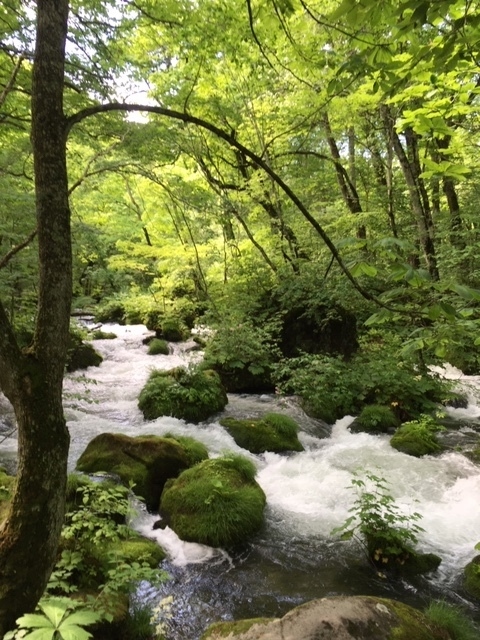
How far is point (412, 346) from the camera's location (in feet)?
6.16

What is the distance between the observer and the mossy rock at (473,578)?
13.2ft

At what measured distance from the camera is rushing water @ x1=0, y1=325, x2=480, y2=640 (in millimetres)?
4000

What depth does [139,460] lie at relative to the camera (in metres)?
5.88

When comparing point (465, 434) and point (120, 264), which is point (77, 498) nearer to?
point (465, 434)

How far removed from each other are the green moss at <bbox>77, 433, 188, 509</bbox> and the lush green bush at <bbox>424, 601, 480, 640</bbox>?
3.51 m

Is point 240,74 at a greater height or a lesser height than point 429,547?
greater

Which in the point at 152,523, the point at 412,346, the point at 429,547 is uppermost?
the point at 412,346

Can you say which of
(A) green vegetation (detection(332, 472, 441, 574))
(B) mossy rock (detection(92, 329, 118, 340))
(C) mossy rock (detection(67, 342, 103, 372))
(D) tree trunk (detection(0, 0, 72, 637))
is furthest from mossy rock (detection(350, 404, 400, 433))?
(B) mossy rock (detection(92, 329, 118, 340))

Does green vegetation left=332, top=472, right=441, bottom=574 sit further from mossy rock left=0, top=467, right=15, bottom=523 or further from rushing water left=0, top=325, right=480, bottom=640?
mossy rock left=0, top=467, right=15, bottom=523

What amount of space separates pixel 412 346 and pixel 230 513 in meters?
3.95

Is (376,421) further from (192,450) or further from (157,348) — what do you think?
(157,348)

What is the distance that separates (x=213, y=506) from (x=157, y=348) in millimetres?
10212

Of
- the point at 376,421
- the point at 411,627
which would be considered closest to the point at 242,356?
the point at 376,421

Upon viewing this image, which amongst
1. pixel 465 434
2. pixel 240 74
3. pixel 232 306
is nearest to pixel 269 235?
pixel 232 306
